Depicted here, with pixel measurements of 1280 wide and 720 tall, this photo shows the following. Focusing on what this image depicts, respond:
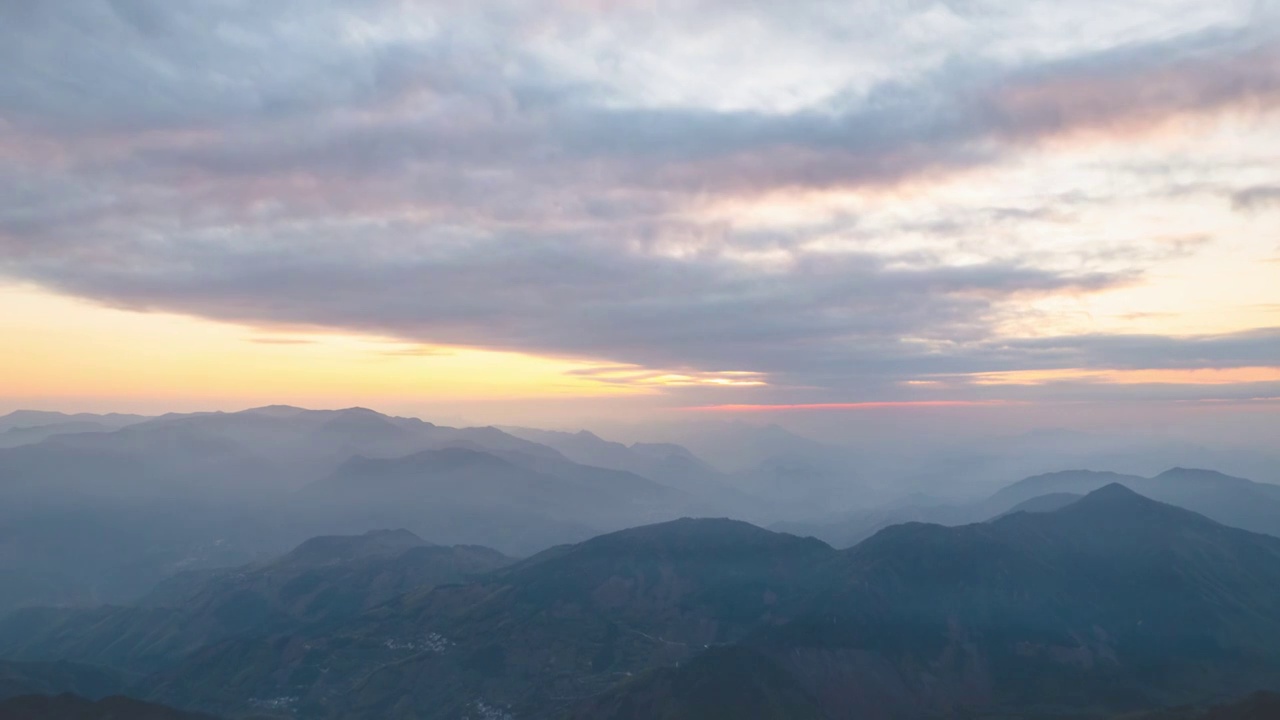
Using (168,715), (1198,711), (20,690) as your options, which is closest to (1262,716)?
(1198,711)

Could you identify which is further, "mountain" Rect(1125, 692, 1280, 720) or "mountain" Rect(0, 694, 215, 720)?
"mountain" Rect(0, 694, 215, 720)

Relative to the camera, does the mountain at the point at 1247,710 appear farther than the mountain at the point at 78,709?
No

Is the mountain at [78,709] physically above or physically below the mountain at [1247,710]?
below

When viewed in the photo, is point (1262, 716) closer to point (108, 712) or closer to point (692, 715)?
point (692, 715)

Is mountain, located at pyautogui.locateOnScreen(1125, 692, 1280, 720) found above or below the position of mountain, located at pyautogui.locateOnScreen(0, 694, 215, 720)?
above

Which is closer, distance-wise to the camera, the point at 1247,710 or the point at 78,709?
the point at 1247,710

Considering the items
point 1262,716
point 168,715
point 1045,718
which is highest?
point 1262,716

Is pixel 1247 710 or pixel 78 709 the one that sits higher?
pixel 1247 710

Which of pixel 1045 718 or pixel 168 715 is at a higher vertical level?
pixel 168 715
